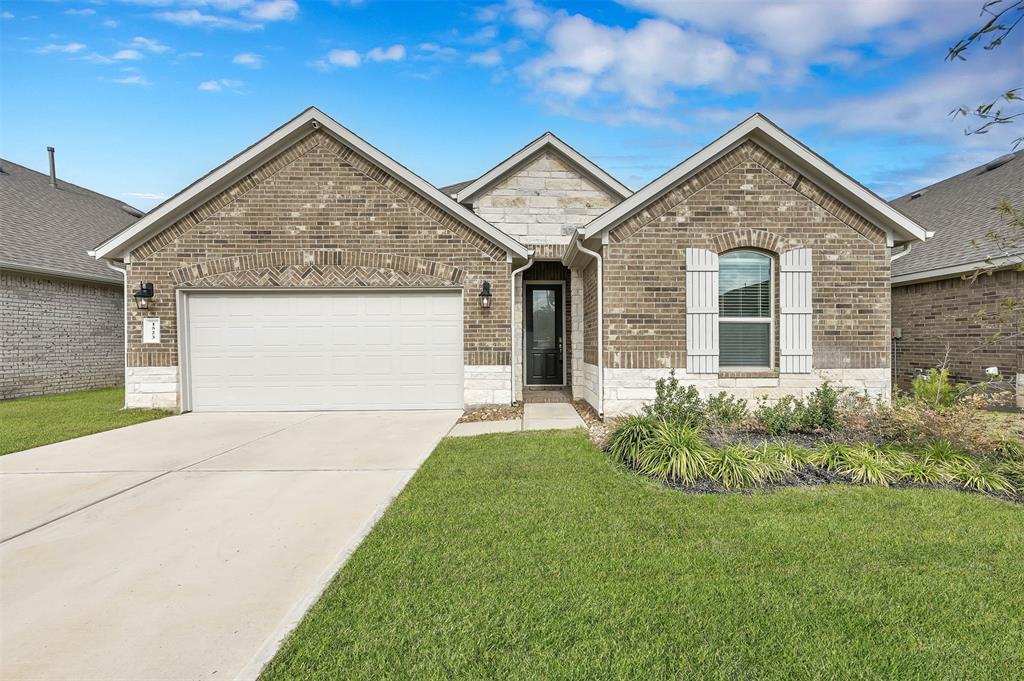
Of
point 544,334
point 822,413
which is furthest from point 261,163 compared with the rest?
point 822,413

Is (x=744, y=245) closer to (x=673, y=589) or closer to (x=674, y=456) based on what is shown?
(x=674, y=456)

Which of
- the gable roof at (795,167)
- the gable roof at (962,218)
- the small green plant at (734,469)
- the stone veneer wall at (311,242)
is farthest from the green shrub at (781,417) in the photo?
the gable roof at (962,218)

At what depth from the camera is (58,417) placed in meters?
8.98

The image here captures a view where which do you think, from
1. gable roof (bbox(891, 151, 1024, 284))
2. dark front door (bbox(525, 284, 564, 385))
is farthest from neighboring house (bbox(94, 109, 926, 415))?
gable roof (bbox(891, 151, 1024, 284))

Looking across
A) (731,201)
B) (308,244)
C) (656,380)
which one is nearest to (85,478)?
(308,244)

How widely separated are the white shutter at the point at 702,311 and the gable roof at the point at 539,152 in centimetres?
363

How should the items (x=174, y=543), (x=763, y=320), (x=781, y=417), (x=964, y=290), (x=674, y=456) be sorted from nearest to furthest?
1. (x=174, y=543)
2. (x=674, y=456)
3. (x=781, y=417)
4. (x=763, y=320)
5. (x=964, y=290)

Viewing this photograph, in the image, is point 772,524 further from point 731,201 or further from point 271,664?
point 731,201

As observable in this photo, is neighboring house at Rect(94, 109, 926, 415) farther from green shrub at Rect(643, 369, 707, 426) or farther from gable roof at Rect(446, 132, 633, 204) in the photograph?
gable roof at Rect(446, 132, 633, 204)

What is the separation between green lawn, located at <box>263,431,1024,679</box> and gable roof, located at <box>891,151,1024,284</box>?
8.48 meters

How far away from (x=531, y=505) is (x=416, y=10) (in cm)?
911

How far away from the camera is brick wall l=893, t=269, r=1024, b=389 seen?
31.2 ft

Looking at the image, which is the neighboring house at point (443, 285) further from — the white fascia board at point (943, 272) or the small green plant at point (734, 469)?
the small green plant at point (734, 469)

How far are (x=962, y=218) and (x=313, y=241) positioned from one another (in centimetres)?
1523
